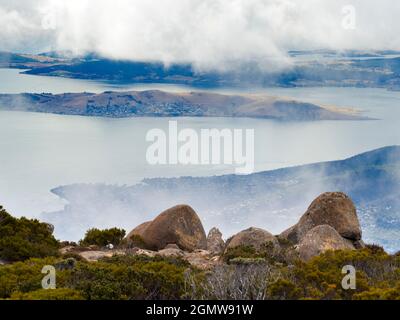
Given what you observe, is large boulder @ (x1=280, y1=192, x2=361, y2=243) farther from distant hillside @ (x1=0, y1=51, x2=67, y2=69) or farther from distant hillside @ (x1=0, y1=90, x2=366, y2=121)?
distant hillside @ (x1=0, y1=51, x2=67, y2=69)

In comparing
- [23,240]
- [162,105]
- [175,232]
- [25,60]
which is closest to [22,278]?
[23,240]

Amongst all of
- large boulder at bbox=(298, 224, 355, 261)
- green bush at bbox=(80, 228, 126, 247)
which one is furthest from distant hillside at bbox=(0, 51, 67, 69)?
large boulder at bbox=(298, 224, 355, 261)

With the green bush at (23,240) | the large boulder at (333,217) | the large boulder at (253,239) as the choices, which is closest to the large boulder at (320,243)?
the large boulder at (253,239)

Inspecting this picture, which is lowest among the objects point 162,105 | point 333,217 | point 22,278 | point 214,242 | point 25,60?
point 214,242

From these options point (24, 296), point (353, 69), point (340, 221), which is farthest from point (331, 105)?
point (24, 296)

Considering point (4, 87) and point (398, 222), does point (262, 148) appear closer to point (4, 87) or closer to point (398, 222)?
point (398, 222)

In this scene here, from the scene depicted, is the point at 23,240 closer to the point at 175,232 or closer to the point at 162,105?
the point at 175,232

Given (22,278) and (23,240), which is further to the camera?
(23,240)
